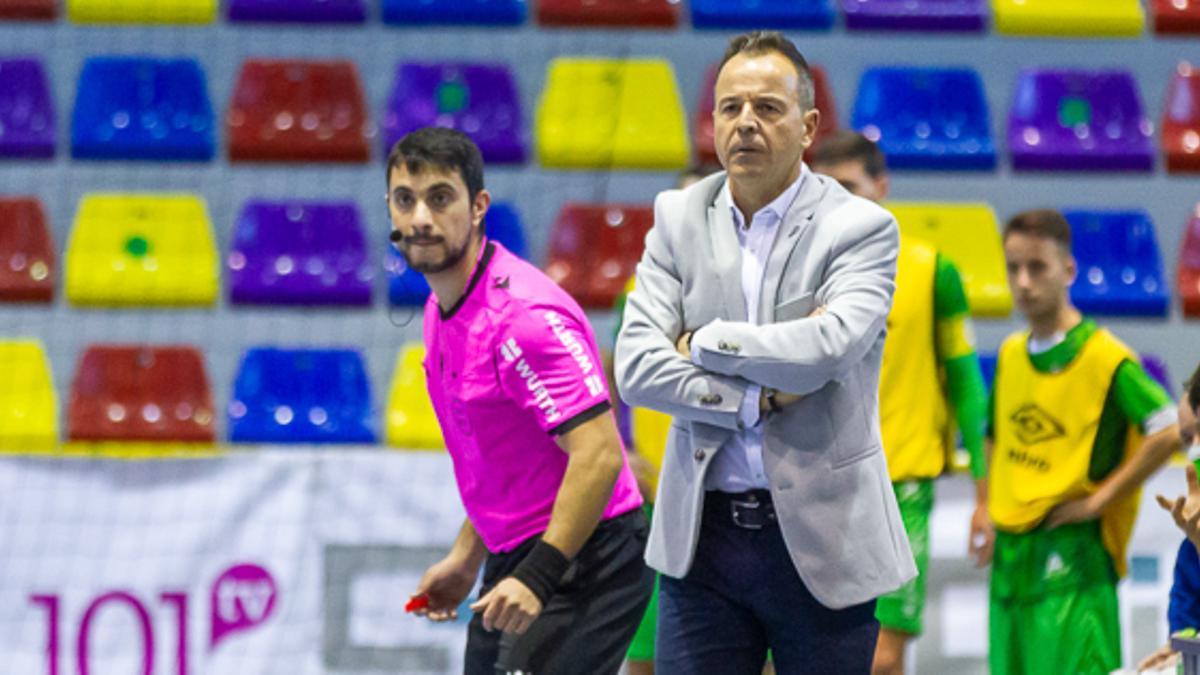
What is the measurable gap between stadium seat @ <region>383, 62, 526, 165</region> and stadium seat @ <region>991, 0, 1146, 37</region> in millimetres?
2259

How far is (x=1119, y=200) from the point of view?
776 centimetres

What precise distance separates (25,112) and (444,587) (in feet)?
15.4

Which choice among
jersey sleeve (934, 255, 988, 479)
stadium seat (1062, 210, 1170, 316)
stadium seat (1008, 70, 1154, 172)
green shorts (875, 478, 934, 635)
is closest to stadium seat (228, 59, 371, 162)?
stadium seat (1008, 70, 1154, 172)

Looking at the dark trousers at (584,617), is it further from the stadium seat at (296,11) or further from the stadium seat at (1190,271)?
the stadium seat at (296,11)

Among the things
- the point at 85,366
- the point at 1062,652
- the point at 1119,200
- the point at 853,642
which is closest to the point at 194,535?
the point at 85,366

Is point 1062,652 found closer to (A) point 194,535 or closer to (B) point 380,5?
(A) point 194,535

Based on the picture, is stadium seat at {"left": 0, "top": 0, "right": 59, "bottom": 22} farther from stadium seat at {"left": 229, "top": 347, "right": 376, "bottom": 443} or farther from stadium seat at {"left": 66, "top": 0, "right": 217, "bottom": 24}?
stadium seat at {"left": 229, "top": 347, "right": 376, "bottom": 443}

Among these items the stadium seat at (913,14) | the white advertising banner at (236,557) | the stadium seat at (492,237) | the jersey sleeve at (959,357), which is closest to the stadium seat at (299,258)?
the stadium seat at (492,237)

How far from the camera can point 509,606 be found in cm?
312

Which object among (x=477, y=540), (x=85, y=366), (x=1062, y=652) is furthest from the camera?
(x=85, y=366)

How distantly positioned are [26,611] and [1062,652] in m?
3.34

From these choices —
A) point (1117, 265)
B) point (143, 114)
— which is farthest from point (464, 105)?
point (1117, 265)

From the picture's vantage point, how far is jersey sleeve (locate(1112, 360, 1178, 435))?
16.5ft

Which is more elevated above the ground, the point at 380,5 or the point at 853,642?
the point at 380,5
